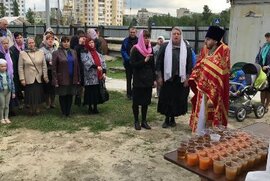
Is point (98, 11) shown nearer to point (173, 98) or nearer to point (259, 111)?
point (259, 111)

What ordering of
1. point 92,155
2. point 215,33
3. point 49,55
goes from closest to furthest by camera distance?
point 215,33 → point 92,155 → point 49,55

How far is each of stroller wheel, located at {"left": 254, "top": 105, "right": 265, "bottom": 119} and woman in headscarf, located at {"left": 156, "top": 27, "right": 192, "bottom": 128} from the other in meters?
1.81

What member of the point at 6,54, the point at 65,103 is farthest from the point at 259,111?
the point at 6,54

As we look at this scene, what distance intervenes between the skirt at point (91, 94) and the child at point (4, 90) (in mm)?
1349

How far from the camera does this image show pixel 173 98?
20.6 feet

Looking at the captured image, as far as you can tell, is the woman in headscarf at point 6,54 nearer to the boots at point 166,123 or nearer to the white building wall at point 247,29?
the boots at point 166,123

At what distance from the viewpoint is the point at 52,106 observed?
A: 310 inches

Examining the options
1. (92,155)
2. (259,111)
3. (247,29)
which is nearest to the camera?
(92,155)

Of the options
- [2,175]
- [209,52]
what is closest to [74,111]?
[2,175]

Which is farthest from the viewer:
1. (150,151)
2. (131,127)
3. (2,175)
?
(131,127)

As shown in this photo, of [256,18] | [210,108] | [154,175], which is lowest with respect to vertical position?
[154,175]

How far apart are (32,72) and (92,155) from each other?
96.7 inches

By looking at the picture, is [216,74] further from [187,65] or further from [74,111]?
[74,111]

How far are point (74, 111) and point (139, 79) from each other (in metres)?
2.10
